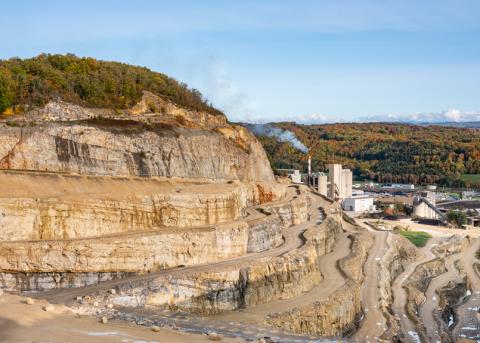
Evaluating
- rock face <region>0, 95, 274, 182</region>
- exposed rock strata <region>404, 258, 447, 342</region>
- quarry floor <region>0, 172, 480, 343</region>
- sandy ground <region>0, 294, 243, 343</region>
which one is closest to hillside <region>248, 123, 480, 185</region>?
exposed rock strata <region>404, 258, 447, 342</region>

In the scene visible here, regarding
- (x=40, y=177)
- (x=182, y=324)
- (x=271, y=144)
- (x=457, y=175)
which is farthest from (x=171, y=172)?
(x=457, y=175)

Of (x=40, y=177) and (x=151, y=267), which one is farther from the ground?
(x=40, y=177)

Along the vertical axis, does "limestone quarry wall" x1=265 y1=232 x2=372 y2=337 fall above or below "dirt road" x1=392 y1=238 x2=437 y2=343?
above

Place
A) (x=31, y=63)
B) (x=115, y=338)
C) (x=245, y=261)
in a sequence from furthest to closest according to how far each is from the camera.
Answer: (x=31, y=63) < (x=245, y=261) < (x=115, y=338)

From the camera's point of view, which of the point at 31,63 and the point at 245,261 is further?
the point at 31,63

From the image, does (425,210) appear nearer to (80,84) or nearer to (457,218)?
(457,218)

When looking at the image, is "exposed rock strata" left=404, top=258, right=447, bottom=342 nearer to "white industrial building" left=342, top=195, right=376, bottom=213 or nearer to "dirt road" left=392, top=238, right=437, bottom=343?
"dirt road" left=392, top=238, right=437, bottom=343

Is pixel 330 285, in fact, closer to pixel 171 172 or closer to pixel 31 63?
pixel 171 172
